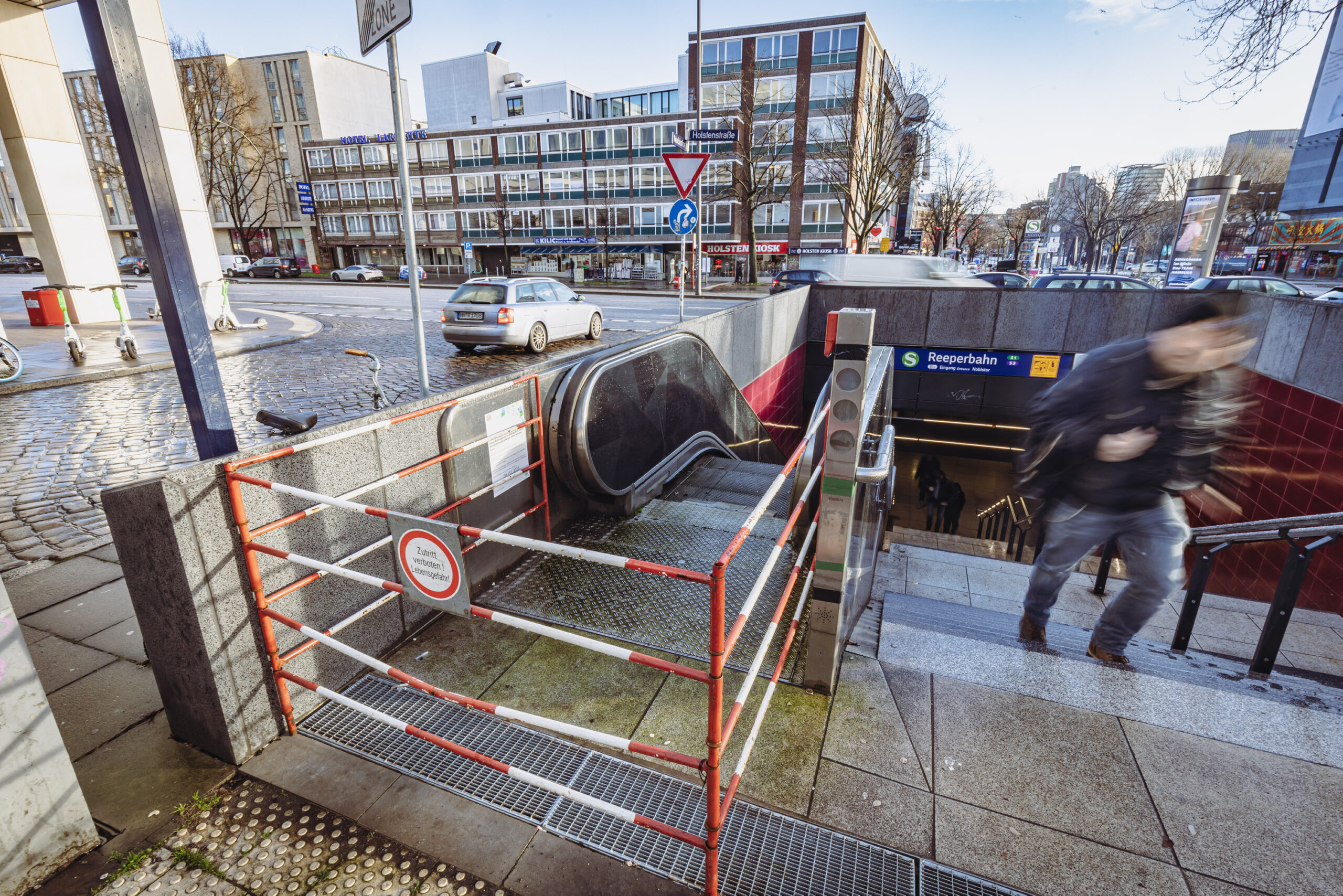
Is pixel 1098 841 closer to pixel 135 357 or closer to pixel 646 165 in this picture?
pixel 135 357

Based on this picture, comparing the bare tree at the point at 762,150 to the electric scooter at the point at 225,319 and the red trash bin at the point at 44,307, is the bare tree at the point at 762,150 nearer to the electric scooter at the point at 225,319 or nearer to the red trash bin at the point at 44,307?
the electric scooter at the point at 225,319

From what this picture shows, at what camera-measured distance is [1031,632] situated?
4.14 meters

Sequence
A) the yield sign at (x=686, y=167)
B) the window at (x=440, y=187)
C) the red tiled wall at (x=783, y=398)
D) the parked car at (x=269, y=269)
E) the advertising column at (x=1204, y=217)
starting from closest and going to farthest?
the yield sign at (x=686, y=167)
the red tiled wall at (x=783, y=398)
the advertising column at (x=1204, y=217)
the parked car at (x=269, y=269)
the window at (x=440, y=187)

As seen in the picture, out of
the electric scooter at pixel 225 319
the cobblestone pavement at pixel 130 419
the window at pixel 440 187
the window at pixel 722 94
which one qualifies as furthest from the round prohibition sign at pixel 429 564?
the window at pixel 440 187

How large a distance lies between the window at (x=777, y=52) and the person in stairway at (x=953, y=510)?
130 ft

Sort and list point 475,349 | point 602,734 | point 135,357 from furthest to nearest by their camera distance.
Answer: point 475,349 < point 135,357 < point 602,734

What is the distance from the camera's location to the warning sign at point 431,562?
2.35 metres

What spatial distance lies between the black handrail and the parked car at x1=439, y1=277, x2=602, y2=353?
38.6ft

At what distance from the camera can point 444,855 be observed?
2.41 meters

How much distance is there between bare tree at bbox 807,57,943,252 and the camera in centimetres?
3612

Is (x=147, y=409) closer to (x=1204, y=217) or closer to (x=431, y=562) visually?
(x=431, y=562)

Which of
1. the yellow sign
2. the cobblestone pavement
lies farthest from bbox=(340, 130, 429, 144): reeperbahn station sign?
the yellow sign

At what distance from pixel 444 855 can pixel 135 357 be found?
13.6 meters

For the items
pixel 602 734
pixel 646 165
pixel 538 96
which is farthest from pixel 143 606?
pixel 538 96
